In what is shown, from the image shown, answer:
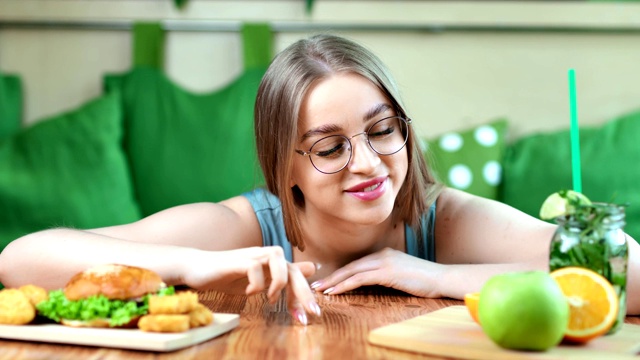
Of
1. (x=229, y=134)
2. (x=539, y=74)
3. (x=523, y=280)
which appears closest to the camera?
(x=523, y=280)

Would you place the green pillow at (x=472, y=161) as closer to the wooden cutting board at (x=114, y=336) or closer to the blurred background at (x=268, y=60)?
the blurred background at (x=268, y=60)

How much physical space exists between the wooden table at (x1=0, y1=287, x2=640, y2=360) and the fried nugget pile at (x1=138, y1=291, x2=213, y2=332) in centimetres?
3

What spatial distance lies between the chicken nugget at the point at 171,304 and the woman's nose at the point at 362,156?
0.50m

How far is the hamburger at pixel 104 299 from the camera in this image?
946 millimetres

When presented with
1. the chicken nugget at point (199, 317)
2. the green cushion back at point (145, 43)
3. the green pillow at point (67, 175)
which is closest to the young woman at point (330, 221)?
the chicken nugget at point (199, 317)

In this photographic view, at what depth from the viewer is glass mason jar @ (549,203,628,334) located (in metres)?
0.96

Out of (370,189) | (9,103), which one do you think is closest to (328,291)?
(370,189)

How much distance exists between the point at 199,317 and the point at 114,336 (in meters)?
0.11

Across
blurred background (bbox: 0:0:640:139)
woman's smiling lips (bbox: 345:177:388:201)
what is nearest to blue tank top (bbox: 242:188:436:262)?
woman's smiling lips (bbox: 345:177:388:201)

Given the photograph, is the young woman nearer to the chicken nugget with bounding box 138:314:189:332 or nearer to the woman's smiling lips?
the woman's smiling lips

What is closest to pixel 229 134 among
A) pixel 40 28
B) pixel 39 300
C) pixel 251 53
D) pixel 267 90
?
pixel 251 53

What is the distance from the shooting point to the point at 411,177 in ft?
5.36

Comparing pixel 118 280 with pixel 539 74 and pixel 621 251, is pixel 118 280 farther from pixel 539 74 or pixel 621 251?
pixel 539 74

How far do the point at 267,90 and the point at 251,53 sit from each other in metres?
1.21
